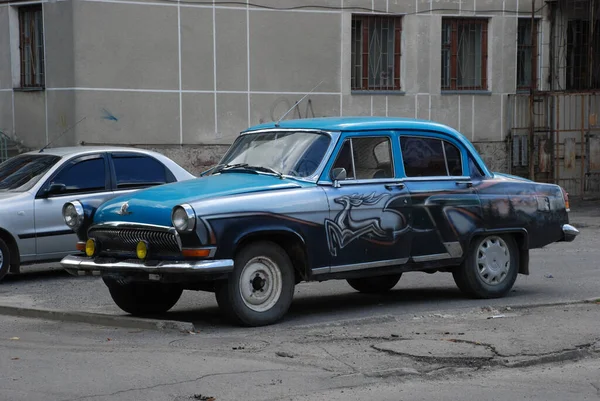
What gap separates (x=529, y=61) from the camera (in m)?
25.7

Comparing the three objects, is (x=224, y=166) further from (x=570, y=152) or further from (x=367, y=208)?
(x=570, y=152)

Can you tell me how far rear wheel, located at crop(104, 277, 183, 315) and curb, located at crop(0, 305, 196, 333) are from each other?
1.38 feet

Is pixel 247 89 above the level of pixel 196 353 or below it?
above

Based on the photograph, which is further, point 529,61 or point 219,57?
point 529,61

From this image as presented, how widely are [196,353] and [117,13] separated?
14076mm

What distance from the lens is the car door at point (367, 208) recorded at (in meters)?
9.46

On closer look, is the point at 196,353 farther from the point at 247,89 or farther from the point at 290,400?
the point at 247,89

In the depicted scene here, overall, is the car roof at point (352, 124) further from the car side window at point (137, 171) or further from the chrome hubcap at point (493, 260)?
the car side window at point (137, 171)

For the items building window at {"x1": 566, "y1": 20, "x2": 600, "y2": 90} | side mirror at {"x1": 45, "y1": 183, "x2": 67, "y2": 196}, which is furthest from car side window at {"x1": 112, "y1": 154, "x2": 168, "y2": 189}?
building window at {"x1": 566, "y1": 20, "x2": 600, "y2": 90}

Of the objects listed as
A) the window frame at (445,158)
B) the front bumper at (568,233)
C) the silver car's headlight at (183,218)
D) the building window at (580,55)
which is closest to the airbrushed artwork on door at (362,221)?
the window frame at (445,158)

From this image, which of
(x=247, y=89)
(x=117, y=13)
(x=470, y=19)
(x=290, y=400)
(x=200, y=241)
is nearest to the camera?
(x=290, y=400)

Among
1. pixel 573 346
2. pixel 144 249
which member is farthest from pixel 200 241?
pixel 573 346

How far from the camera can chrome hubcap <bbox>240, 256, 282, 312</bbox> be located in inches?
351

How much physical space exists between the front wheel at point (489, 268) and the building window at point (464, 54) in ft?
46.7
